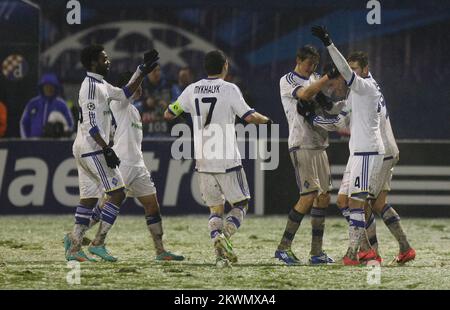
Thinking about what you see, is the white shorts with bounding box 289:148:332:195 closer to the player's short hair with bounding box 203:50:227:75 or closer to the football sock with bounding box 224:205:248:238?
the football sock with bounding box 224:205:248:238

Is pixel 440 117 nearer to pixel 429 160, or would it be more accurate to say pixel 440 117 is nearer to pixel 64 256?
pixel 429 160

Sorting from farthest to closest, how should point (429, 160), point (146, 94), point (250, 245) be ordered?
1. point (146, 94)
2. point (429, 160)
3. point (250, 245)

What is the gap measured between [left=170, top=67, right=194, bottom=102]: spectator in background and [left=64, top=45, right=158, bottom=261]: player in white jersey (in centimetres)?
792

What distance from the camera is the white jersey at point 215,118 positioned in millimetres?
12594

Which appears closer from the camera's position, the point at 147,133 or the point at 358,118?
the point at 358,118

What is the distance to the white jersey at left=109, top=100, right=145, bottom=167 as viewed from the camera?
44.7 feet

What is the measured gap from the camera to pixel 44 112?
67.9ft

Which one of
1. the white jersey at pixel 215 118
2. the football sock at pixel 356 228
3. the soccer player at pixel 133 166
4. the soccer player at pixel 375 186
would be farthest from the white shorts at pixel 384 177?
the soccer player at pixel 133 166

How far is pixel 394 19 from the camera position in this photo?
23875 mm

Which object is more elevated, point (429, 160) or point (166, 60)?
point (166, 60)

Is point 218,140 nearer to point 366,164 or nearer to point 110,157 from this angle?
point 110,157

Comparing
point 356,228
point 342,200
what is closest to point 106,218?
point 342,200

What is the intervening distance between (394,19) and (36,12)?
23.1 ft

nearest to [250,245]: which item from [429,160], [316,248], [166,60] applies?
[316,248]
